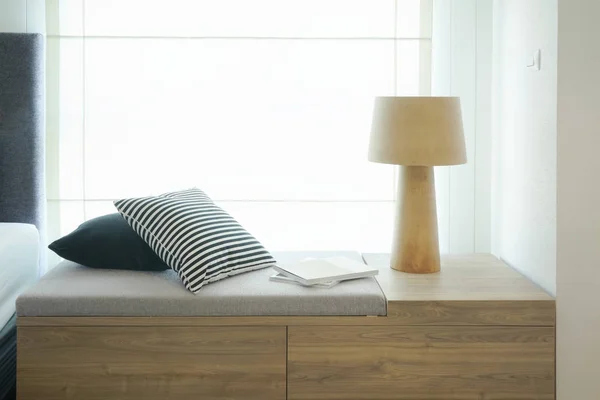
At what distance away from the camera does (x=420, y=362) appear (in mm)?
2369

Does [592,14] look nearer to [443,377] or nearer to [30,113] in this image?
[443,377]

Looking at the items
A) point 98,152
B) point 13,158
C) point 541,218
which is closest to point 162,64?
point 98,152

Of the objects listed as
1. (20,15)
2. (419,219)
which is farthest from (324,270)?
(20,15)

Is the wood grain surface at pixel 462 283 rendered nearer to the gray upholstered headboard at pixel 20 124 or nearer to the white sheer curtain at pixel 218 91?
the white sheer curtain at pixel 218 91

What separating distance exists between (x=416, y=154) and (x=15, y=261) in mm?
1404

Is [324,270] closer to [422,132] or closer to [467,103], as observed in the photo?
[422,132]

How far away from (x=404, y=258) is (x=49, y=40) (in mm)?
1666

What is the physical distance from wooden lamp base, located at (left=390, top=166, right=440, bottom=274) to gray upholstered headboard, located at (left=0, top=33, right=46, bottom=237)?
145 centimetres

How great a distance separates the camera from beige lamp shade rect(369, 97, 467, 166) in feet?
8.36

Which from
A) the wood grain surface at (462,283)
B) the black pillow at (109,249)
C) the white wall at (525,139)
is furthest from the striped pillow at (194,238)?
the white wall at (525,139)

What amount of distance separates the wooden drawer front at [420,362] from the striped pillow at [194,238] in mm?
327

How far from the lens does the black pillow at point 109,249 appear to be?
2.61 meters

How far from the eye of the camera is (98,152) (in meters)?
3.22

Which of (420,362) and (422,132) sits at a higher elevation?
(422,132)
